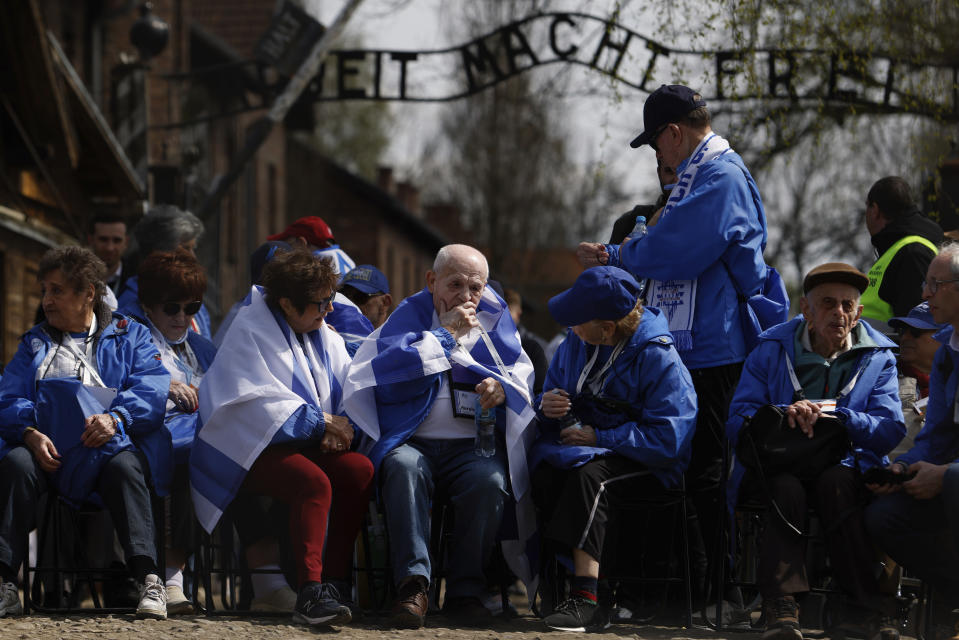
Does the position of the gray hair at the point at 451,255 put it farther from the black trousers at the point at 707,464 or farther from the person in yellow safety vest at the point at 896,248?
the person in yellow safety vest at the point at 896,248

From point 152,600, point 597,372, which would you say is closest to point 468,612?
point 597,372

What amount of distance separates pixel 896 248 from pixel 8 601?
190 inches

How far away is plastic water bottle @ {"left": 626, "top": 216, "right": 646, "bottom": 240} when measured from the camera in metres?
7.21

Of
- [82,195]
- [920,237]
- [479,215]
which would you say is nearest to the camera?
[920,237]

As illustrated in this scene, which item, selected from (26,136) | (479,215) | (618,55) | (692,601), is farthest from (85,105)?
(479,215)

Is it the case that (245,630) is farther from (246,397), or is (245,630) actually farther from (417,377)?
(417,377)

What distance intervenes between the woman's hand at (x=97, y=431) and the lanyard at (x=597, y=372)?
6.98 ft

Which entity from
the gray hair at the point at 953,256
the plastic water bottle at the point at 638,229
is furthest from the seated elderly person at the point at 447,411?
the gray hair at the point at 953,256

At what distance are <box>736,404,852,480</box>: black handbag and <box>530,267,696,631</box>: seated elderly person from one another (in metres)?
0.40

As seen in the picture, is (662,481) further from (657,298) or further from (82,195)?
(82,195)

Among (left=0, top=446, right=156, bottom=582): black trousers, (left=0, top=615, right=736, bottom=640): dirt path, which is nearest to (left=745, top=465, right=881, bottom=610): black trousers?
(left=0, top=615, right=736, bottom=640): dirt path

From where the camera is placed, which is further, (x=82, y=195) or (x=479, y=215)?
(x=479, y=215)

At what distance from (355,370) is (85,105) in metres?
9.30

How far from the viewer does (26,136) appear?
1482cm
